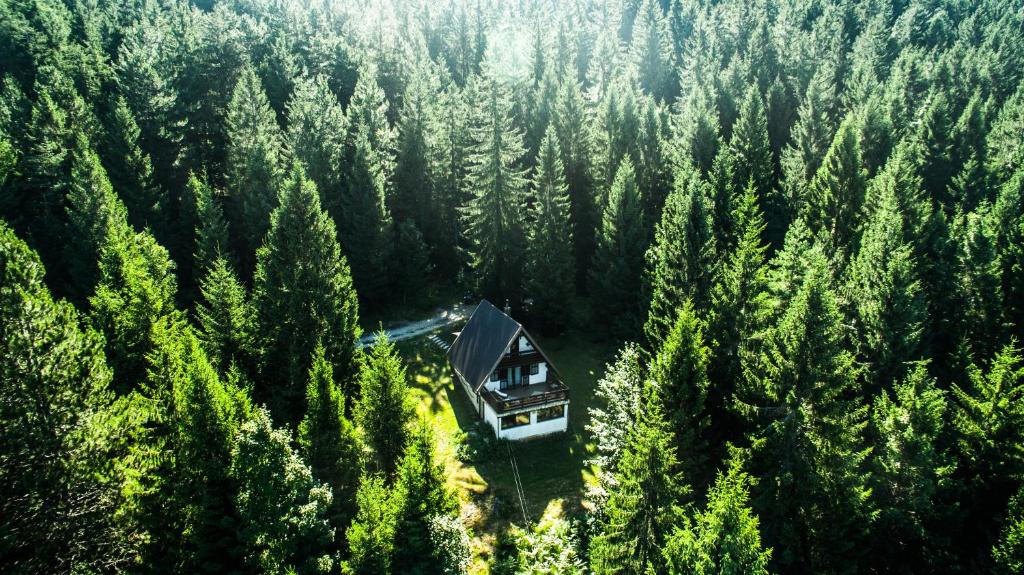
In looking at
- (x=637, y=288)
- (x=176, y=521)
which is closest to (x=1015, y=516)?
(x=637, y=288)

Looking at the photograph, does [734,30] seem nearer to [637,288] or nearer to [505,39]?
[505,39]

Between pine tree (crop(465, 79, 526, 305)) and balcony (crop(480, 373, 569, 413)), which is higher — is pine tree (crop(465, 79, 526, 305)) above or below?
above

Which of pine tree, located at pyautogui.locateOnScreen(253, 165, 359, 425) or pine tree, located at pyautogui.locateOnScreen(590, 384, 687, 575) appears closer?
pine tree, located at pyautogui.locateOnScreen(590, 384, 687, 575)

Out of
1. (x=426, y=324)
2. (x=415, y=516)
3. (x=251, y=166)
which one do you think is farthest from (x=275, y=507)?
(x=251, y=166)

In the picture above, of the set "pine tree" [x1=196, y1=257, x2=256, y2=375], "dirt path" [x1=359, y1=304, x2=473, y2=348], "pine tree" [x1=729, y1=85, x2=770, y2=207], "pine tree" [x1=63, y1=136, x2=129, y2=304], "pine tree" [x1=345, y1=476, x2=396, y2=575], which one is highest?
"pine tree" [x1=729, y1=85, x2=770, y2=207]

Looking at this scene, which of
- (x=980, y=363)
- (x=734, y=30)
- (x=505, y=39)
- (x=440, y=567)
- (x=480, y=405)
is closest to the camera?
(x=440, y=567)

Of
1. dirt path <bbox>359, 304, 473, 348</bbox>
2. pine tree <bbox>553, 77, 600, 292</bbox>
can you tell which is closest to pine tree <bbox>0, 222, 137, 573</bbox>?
dirt path <bbox>359, 304, 473, 348</bbox>

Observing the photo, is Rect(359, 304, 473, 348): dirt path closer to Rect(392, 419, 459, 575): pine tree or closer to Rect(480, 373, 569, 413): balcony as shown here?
Rect(480, 373, 569, 413): balcony
